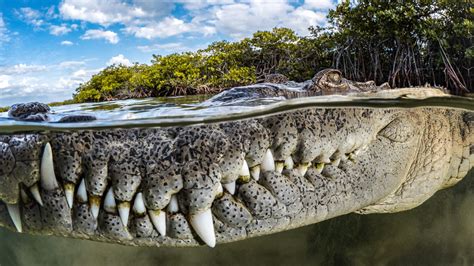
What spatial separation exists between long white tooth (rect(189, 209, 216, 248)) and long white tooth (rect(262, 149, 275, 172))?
1.13 ft

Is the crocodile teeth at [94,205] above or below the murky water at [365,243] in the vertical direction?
above

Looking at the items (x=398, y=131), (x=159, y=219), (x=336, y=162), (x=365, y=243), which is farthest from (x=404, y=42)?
(x=159, y=219)

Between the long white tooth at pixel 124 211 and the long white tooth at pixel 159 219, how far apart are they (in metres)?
0.09

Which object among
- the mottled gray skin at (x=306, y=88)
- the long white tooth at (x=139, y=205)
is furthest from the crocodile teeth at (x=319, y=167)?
the mottled gray skin at (x=306, y=88)

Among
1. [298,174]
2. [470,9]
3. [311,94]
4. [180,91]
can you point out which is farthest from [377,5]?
[298,174]

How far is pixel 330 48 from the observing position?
176 inches

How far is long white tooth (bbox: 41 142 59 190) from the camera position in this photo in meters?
1.75

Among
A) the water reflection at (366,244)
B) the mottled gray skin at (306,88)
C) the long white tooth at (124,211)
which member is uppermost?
the mottled gray skin at (306,88)

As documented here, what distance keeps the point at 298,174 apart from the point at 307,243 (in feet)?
11.5

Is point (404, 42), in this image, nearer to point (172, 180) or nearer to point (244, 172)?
point (244, 172)

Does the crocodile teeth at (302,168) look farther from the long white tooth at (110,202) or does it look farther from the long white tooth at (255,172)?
the long white tooth at (110,202)

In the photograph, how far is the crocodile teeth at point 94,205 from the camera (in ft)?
5.75

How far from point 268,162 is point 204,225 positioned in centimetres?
42

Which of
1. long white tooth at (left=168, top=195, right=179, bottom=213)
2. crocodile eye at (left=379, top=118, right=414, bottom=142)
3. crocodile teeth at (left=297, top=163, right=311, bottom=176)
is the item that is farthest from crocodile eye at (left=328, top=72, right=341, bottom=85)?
long white tooth at (left=168, top=195, right=179, bottom=213)
